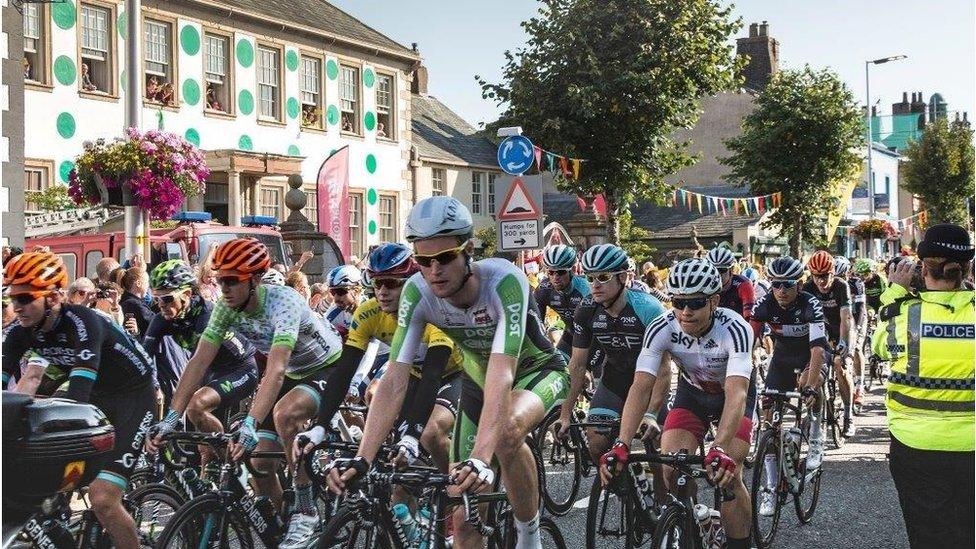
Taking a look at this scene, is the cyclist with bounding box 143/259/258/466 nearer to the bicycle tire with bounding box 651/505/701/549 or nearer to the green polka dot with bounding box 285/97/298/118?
the bicycle tire with bounding box 651/505/701/549

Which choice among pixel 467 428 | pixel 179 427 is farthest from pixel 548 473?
pixel 467 428

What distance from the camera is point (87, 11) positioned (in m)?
Result: 25.5

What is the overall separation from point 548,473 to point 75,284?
474 centimetres

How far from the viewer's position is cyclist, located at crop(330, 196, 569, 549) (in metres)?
→ 5.08

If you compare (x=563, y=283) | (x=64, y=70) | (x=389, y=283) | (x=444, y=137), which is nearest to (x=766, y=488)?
(x=389, y=283)

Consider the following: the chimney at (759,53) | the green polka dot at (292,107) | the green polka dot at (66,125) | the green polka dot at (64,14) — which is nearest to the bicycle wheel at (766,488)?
the green polka dot at (66,125)

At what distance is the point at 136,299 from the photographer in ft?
37.0

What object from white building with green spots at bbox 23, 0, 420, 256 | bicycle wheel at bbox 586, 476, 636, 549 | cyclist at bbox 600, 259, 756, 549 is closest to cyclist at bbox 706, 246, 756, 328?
bicycle wheel at bbox 586, 476, 636, 549

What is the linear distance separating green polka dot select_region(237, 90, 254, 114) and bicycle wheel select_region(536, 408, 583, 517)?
68.5 ft

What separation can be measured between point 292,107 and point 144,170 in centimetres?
1843

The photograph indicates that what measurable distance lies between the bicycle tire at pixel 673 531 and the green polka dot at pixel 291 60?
27038mm

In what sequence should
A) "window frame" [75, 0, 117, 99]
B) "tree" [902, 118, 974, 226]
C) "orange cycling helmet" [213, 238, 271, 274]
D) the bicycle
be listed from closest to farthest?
"orange cycling helmet" [213, 238, 271, 274] < the bicycle < "window frame" [75, 0, 117, 99] < "tree" [902, 118, 974, 226]

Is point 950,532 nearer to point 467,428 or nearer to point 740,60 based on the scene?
point 467,428

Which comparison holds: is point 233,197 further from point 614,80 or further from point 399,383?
point 399,383
